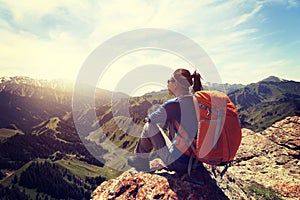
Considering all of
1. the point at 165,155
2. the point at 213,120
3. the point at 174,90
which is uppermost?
the point at 174,90

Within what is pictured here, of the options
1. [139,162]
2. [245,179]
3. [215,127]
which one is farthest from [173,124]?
[245,179]

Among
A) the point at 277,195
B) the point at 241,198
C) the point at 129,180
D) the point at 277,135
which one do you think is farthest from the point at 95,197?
the point at 277,135

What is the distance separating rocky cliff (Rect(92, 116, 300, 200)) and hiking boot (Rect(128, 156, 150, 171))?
260mm

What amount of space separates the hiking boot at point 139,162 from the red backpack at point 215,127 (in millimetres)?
2745

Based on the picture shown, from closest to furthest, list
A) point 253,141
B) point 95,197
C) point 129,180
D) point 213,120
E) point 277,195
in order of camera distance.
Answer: point 213,120
point 129,180
point 95,197
point 277,195
point 253,141

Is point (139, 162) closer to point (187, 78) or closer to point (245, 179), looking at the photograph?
point (187, 78)

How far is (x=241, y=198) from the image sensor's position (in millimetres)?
10297

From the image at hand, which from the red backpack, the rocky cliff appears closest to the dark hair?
the red backpack

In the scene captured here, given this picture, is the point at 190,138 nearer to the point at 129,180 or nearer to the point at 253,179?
the point at 129,180

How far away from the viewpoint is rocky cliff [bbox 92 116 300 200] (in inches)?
361

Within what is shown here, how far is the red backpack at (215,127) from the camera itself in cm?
791

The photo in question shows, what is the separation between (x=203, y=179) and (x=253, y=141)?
9.92 metres

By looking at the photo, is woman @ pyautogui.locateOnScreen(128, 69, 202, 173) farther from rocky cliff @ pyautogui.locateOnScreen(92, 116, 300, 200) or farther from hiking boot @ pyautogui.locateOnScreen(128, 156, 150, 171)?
rocky cliff @ pyautogui.locateOnScreen(92, 116, 300, 200)

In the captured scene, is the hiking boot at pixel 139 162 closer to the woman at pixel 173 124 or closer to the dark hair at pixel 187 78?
the woman at pixel 173 124
